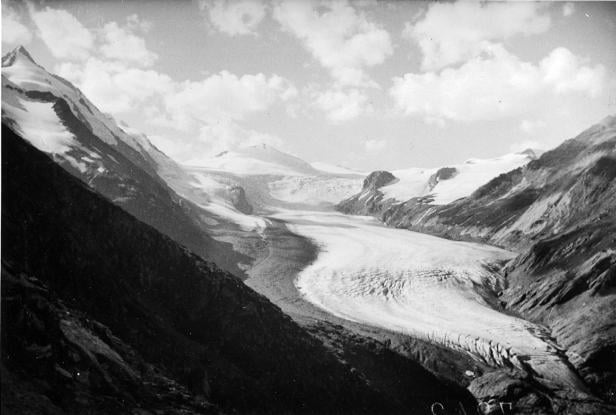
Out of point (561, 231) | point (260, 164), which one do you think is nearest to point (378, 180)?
point (260, 164)

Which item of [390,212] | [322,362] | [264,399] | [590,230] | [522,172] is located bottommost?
[264,399]

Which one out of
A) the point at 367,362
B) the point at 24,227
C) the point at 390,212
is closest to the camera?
the point at 24,227

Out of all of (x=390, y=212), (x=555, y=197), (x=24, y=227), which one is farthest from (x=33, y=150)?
(x=390, y=212)

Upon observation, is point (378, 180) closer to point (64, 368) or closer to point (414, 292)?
point (414, 292)

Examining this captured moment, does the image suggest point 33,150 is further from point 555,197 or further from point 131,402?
point 555,197

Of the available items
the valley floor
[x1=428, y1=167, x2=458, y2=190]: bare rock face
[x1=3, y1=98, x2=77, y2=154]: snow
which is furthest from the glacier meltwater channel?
[x1=428, y1=167, x2=458, y2=190]: bare rock face

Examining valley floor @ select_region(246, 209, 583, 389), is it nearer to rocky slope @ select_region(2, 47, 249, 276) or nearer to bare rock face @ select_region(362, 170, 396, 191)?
rocky slope @ select_region(2, 47, 249, 276)

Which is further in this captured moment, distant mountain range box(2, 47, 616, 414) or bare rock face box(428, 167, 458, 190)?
bare rock face box(428, 167, 458, 190)
